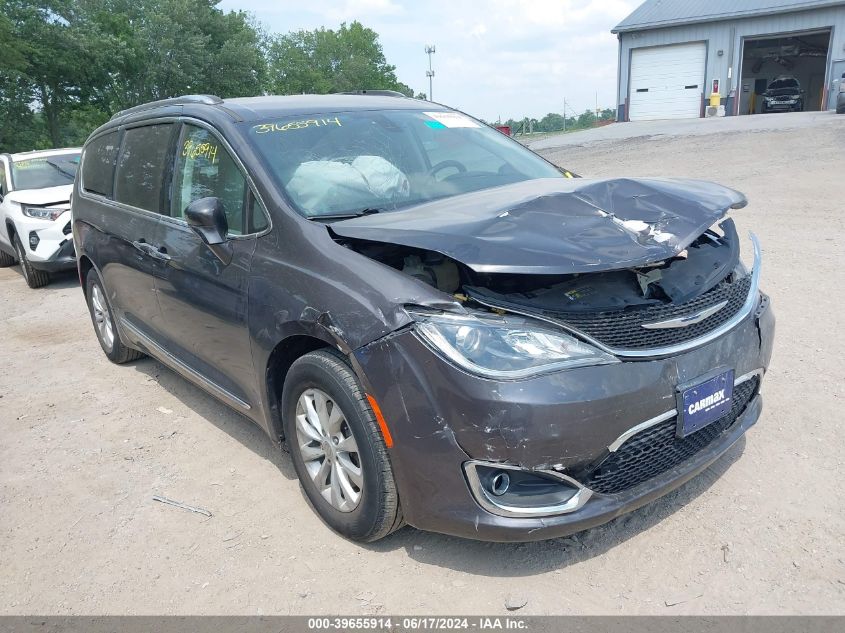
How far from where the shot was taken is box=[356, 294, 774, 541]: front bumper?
2240 mm

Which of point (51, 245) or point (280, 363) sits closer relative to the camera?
point (280, 363)

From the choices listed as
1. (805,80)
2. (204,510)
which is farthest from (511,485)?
(805,80)

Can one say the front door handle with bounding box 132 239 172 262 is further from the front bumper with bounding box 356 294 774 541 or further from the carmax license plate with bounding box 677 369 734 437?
the carmax license plate with bounding box 677 369 734 437

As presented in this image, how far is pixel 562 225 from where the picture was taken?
8.57 feet

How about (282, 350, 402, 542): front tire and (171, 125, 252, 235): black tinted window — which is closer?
(282, 350, 402, 542): front tire

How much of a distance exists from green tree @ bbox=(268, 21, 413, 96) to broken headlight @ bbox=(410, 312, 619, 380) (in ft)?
226

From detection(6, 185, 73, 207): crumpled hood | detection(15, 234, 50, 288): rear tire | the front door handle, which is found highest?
the front door handle

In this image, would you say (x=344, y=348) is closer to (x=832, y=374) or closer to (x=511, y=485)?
(x=511, y=485)

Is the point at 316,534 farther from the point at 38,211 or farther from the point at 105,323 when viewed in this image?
the point at 38,211

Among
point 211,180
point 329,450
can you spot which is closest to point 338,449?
point 329,450

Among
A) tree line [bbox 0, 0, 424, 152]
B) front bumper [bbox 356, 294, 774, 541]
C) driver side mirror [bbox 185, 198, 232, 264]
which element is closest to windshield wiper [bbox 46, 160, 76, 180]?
Result: driver side mirror [bbox 185, 198, 232, 264]

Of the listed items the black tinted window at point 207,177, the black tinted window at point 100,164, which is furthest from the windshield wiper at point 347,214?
the black tinted window at point 100,164

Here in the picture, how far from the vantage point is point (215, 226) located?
3.15 metres

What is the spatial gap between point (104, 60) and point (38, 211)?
26408 mm
